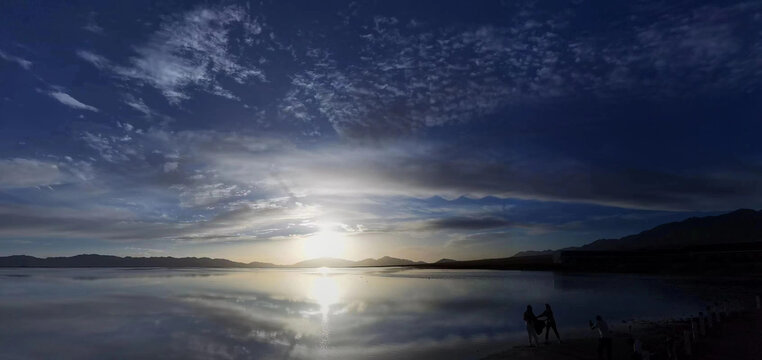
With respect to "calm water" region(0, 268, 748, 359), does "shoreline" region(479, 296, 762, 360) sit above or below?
above

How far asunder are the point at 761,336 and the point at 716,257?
97.6 m

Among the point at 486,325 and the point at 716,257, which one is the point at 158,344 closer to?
the point at 486,325

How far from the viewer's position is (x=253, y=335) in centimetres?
2825

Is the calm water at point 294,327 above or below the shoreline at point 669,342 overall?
below

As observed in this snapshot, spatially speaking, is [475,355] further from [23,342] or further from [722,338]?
[23,342]

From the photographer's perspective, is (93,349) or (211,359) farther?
(93,349)

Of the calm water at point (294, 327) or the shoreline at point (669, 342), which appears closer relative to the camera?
the shoreline at point (669, 342)

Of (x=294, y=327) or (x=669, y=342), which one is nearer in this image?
(x=669, y=342)

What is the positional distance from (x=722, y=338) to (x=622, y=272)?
9590cm

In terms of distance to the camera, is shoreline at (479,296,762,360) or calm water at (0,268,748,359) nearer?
shoreline at (479,296,762,360)

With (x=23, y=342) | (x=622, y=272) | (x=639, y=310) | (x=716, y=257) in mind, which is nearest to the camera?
(x=23, y=342)

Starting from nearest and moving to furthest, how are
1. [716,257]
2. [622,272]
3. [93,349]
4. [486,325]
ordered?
[93,349] → [486,325] → [716,257] → [622,272]

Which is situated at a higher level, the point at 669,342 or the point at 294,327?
the point at 669,342

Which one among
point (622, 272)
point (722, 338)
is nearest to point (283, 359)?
point (722, 338)
